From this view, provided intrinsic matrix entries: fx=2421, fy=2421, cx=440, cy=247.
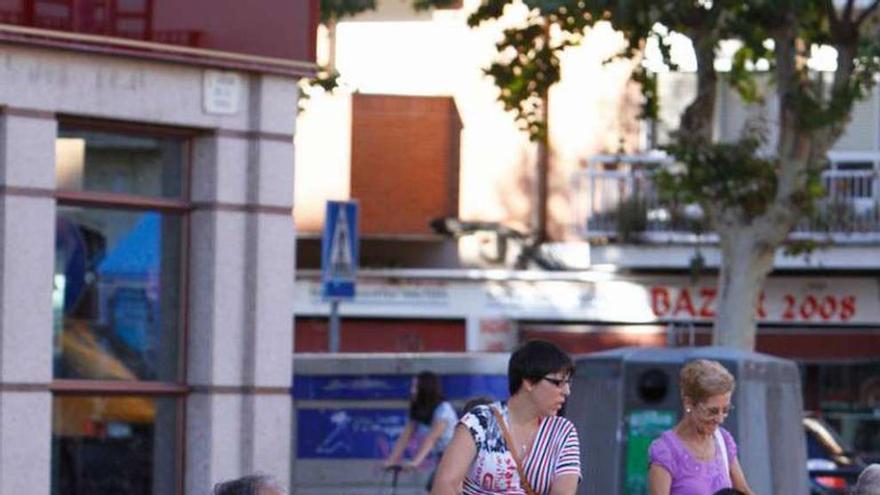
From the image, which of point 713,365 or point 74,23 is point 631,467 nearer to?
point 74,23

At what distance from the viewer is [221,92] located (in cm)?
1466

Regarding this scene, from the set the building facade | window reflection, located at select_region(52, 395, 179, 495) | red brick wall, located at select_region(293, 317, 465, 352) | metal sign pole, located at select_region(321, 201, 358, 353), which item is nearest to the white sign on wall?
the building facade

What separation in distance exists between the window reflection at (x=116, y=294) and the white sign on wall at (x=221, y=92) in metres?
0.72

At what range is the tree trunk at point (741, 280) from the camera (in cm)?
2388

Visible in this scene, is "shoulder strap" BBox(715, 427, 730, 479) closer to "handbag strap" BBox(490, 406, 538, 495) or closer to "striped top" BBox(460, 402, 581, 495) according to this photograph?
"striped top" BBox(460, 402, 581, 495)

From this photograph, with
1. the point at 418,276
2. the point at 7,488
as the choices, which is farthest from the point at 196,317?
the point at 418,276

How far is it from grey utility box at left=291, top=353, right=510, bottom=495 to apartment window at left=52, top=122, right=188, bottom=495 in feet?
20.6

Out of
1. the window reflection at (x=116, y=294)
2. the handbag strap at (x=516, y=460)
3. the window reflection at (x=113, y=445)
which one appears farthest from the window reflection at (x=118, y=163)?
the handbag strap at (x=516, y=460)

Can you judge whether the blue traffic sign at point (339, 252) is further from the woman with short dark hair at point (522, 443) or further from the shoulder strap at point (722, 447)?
the woman with short dark hair at point (522, 443)

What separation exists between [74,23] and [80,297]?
1.64 metres

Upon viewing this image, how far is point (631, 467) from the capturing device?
50.7ft

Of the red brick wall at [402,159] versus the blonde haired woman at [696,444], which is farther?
the red brick wall at [402,159]

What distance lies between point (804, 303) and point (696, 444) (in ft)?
74.8

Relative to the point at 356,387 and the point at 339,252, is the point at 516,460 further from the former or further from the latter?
the point at 356,387
